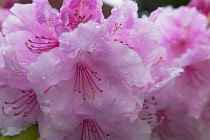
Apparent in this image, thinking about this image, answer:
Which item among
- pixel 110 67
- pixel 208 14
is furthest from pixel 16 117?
pixel 208 14

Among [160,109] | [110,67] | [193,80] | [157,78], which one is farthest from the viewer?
[193,80]

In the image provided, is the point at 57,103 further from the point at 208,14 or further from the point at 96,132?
the point at 208,14

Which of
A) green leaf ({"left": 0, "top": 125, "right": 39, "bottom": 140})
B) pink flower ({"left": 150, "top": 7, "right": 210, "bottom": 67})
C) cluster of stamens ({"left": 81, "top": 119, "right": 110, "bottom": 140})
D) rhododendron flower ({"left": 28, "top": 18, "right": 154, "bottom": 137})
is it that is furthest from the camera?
pink flower ({"left": 150, "top": 7, "right": 210, "bottom": 67})

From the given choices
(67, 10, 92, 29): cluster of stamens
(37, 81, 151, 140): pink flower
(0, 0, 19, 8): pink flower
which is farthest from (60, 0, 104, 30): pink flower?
(0, 0, 19, 8): pink flower

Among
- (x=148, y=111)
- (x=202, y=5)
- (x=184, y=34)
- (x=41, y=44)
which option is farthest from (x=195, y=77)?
(x=41, y=44)

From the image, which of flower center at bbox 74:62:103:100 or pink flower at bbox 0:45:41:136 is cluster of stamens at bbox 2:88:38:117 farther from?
flower center at bbox 74:62:103:100

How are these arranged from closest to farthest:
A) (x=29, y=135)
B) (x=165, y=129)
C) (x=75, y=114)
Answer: (x=75, y=114), (x=29, y=135), (x=165, y=129)

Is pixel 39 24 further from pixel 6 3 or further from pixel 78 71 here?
pixel 6 3
